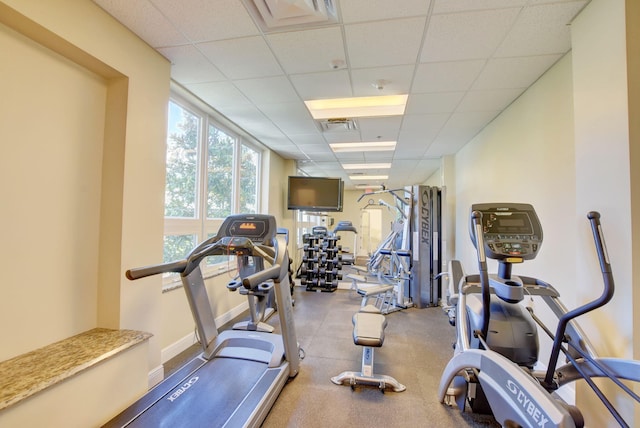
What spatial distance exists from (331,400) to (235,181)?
10.3ft

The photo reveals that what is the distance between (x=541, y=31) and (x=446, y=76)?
71 cm

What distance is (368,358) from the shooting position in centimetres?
226

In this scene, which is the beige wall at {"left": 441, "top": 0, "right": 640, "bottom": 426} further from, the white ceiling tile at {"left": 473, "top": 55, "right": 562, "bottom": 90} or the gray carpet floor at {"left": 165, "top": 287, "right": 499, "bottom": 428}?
the gray carpet floor at {"left": 165, "top": 287, "right": 499, "bottom": 428}

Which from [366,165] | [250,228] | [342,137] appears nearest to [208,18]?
[250,228]

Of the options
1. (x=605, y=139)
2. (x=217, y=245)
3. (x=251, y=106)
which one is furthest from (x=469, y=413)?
(x=251, y=106)

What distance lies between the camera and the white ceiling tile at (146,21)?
5.56 feet

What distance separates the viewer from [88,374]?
4.85ft

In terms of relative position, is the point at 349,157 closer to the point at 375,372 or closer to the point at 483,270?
the point at 375,372

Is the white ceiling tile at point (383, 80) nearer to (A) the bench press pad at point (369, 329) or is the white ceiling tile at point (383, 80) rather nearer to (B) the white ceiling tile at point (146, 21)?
(B) the white ceiling tile at point (146, 21)

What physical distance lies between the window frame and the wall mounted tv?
4.94ft

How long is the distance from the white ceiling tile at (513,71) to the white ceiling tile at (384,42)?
0.74 meters

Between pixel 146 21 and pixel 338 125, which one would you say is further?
pixel 338 125

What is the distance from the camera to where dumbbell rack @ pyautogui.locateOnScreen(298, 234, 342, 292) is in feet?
17.9

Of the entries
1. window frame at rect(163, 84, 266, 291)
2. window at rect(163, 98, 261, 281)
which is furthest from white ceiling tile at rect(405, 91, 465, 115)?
window at rect(163, 98, 261, 281)
